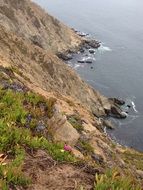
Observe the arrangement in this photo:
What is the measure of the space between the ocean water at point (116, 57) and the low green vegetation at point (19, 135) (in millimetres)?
47690

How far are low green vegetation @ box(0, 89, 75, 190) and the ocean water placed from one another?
156ft

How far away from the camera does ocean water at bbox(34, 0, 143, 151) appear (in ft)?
237

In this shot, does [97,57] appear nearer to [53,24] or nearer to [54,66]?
[53,24]

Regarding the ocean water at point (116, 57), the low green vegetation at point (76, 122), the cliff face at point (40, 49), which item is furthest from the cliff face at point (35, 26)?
the low green vegetation at point (76, 122)

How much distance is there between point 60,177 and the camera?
963 centimetres

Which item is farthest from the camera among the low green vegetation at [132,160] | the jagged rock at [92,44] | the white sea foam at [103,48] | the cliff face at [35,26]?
the jagged rock at [92,44]

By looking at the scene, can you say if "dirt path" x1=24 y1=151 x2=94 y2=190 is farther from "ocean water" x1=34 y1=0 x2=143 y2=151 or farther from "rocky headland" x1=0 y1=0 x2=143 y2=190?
"ocean water" x1=34 y1=0 x2=143 y2=151

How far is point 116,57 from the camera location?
118 meters

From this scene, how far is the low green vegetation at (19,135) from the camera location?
28.4 feet

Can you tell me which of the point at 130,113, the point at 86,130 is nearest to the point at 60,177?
the point at 86,130

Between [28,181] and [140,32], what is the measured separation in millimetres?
151696

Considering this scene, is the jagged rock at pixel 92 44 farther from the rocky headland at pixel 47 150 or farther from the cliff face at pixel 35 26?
the rocky headland at pixel 47 150

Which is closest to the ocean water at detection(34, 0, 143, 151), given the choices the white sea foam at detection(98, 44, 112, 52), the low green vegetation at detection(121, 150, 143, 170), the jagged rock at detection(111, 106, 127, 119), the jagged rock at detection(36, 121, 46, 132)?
the white sea foam at detection(98, 44, 112, 52)

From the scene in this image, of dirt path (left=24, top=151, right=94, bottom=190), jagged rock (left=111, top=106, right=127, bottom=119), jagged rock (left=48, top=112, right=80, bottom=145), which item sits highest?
jagged rock (left=111, top=106, right=127, bottom=119)
